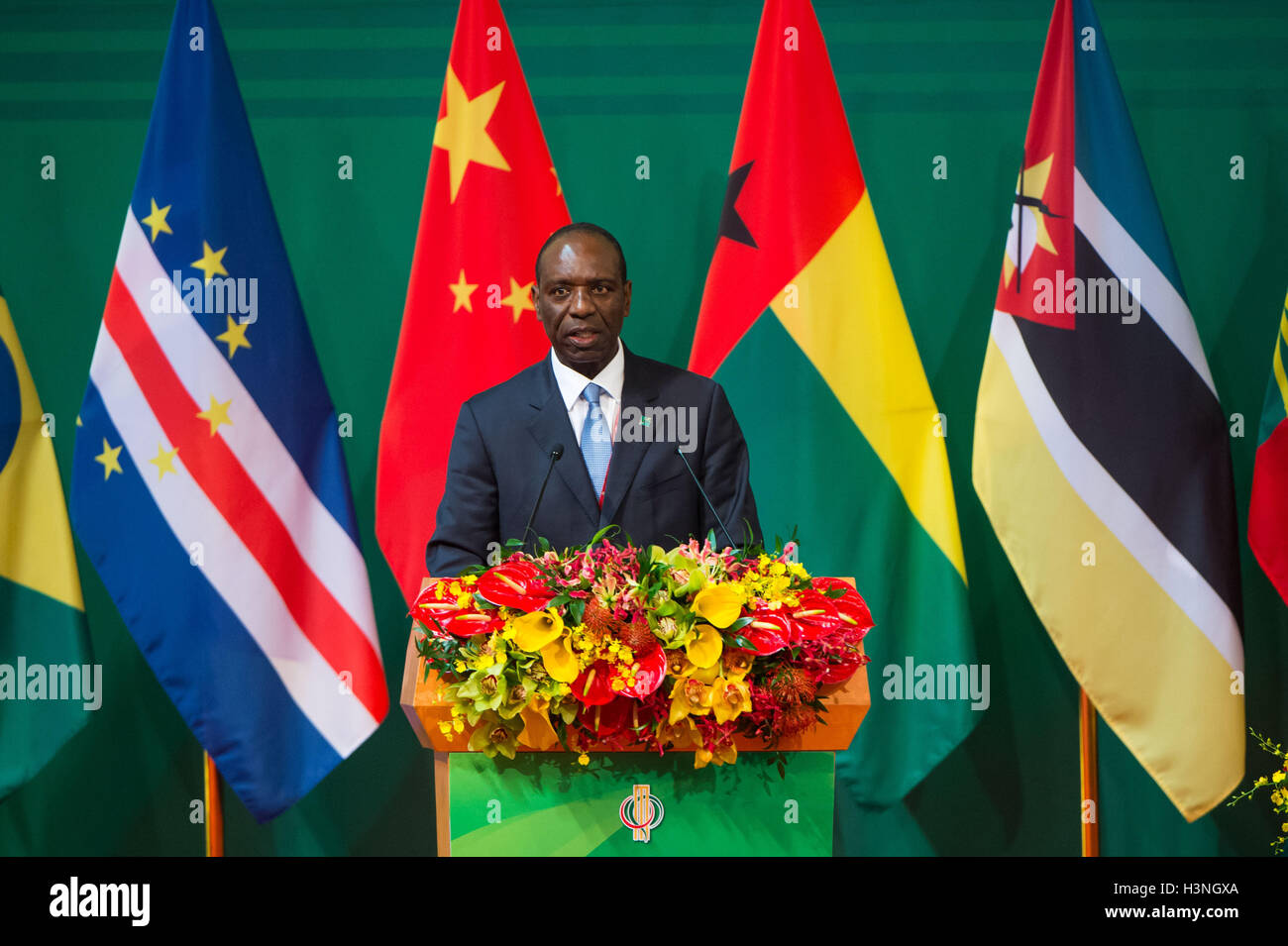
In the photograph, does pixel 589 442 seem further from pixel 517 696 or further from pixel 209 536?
pixel 209 536

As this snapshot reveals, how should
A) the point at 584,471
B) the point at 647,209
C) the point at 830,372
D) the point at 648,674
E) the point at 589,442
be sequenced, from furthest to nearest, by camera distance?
1. the point at 647,209
2. the point at 830,372
3. the point at 589,442
4. the point at 584,471
5. the point at 648,674

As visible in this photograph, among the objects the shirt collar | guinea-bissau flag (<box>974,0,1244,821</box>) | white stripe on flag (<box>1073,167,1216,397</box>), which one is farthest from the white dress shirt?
white stripe on flag (<box>1073,167,1216,397</box>)

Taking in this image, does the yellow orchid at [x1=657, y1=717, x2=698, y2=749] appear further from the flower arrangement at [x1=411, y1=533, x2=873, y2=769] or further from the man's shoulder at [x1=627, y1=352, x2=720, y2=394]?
Answer: the man's shoulder at [x1=627, y1=352, x2=720, y2=394]

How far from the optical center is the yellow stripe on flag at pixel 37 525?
11.1 feet

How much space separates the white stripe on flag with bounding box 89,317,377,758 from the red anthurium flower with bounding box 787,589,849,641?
1.95 meters

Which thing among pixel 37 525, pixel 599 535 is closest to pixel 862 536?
pixel 599 535

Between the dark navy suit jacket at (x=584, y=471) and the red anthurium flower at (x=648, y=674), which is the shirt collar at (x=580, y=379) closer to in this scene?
the dark navy suit jacket at (x=584, y=471)

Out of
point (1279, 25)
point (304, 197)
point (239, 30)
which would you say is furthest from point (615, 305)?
point (1279, 25)

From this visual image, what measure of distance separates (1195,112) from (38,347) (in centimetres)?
396

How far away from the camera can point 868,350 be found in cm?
351

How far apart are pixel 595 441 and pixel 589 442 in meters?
0.02

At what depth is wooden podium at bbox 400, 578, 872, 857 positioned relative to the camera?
70.1 inches

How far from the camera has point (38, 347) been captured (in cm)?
405

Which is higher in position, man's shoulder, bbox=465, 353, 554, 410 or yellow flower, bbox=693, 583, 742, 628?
man's shoulder, bbox=465, 353, 554, 410
